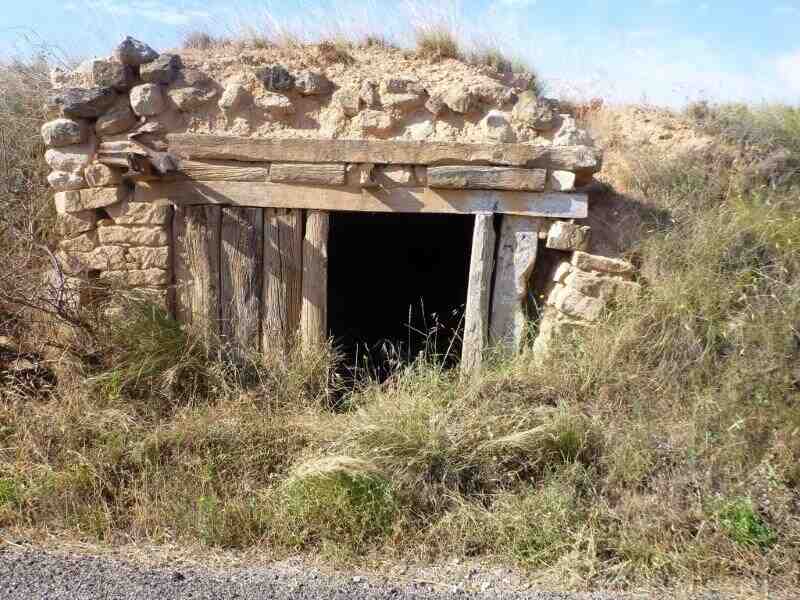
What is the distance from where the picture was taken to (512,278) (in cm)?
538

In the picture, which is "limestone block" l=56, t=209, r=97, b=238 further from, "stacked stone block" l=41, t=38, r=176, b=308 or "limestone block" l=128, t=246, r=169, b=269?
"limestone block" l=128, t=246, r=169, b=269

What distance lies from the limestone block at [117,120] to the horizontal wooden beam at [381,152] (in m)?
0.37

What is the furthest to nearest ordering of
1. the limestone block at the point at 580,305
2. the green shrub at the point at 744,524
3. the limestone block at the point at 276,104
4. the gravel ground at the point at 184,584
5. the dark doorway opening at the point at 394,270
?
1. the dark doorway opening at the point at 394,270
2. the limestone block at the point at 276,104
3. the limestone block at the point at 580,305
4. the green shrub at the point at 744,524
5. the gravel ground at the point at 184,584

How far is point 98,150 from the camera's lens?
5.22 m

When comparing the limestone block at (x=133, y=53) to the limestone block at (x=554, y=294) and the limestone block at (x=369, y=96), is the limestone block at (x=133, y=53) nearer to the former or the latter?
the limestone block at (x=369, y=96)

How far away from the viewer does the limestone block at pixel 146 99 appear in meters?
5.21

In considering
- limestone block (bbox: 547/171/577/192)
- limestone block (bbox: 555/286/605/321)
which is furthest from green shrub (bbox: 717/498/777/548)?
limestone block (bbox: 547/171/577/192)

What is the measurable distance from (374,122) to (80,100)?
2.09 meters

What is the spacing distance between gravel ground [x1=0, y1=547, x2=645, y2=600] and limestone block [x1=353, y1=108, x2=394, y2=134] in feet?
10.0

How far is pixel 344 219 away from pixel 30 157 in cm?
326

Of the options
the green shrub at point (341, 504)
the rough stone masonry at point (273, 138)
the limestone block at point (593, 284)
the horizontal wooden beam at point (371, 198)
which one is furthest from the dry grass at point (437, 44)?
the green shrub at point (341, 504)

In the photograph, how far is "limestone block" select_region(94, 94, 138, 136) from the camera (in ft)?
17.1

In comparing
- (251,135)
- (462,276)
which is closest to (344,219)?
(462,276)

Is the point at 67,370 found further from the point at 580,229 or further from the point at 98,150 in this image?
the point at 580,229
